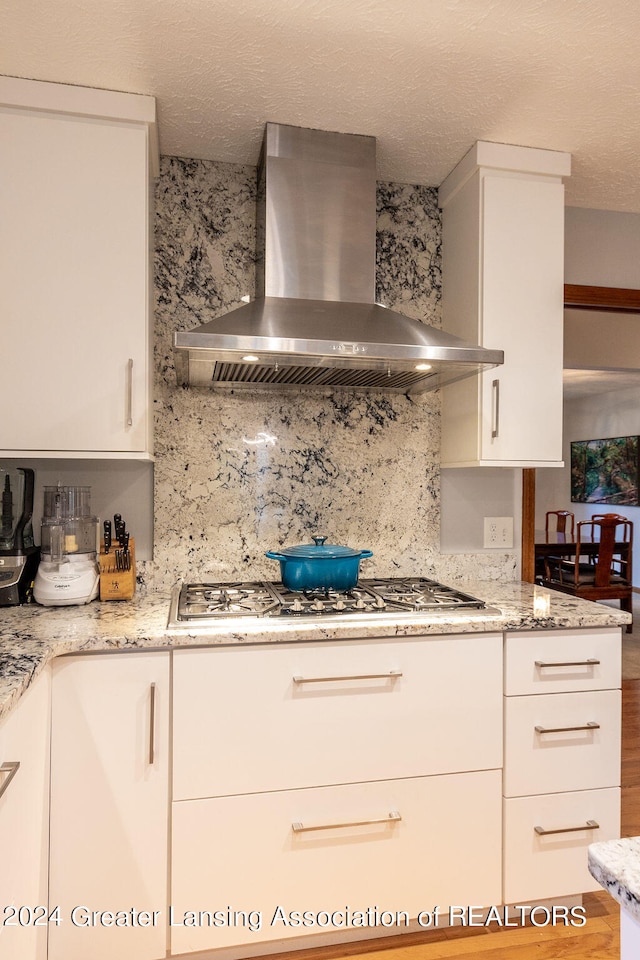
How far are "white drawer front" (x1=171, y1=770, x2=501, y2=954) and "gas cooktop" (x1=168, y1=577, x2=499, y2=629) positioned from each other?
460mm

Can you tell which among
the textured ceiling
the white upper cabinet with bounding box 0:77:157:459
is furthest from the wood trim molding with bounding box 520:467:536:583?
the white upper cabinet with bounding box 0:77:157:459

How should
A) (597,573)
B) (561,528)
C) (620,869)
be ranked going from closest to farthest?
(620,869) < (597,573) < (561,528)

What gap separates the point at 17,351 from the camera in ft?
5.72

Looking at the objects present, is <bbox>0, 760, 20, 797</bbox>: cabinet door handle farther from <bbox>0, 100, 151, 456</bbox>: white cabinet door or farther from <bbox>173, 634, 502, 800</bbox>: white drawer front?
<bbox>0, 100, 151, 456</bbox>: white cabinet door

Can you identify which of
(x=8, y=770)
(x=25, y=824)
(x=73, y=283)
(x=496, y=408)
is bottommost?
(x=25, y=824)

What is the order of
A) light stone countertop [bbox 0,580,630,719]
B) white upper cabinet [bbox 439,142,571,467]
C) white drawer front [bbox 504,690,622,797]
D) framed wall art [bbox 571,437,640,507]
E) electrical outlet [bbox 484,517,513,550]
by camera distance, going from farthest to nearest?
framed wall art [bbox 571,437,640,507]
electrical outlet [bbox 484,517,513,550]
white upper cabinet [bbox 439,142,571,467]
white drawer front [bbox 504,690,622,797]
light stone countertop [bbox 0,580,630,719]

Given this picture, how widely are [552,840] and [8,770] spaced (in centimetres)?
150

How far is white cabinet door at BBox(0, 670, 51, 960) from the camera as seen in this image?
109 cm

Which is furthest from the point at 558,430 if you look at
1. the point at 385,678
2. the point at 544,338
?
the point at 385,678

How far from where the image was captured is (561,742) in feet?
5.79

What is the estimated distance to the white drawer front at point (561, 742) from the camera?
1.74m

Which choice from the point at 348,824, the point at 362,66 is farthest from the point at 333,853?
the point at 362,66

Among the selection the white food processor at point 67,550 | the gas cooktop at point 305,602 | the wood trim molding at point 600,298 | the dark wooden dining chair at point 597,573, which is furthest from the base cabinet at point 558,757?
the dark wooden dining chair at point 597,573

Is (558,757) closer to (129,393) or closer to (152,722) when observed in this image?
(152,722)
